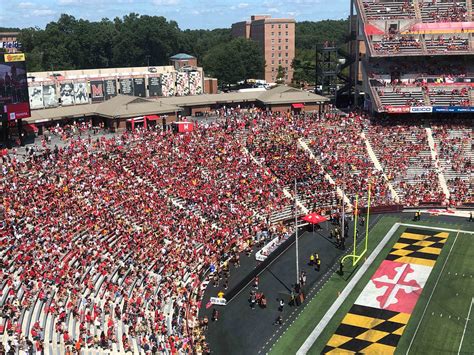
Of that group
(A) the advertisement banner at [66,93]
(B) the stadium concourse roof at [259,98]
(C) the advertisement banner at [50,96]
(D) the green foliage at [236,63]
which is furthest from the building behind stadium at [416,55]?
(D) the green foliage at [236,63]

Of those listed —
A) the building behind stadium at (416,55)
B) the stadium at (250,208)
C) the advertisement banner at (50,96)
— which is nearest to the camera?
the stadium at (250,208)

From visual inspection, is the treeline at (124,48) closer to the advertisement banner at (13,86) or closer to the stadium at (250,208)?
the stadium at (250,208)

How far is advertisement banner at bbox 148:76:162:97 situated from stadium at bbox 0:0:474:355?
0.17 m

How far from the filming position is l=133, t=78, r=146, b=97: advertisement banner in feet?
230

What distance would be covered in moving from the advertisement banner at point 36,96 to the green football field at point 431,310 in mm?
38236

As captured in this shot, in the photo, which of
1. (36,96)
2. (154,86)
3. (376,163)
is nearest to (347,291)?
(376,163)

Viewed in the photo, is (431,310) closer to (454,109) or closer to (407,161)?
(407,161)

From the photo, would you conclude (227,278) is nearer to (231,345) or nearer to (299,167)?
(231,345)

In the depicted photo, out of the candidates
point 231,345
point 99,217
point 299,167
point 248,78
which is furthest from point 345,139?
point 248,78

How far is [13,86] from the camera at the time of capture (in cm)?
4506

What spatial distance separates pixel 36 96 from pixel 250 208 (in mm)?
28149

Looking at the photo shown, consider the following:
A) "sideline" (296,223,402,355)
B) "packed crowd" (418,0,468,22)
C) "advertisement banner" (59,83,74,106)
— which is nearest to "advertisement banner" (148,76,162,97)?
"advertisement banner" (59,83,74,106)

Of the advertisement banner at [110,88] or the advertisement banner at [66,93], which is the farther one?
the advertisement banner at [110,88]

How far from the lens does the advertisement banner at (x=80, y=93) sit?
2532 inches
